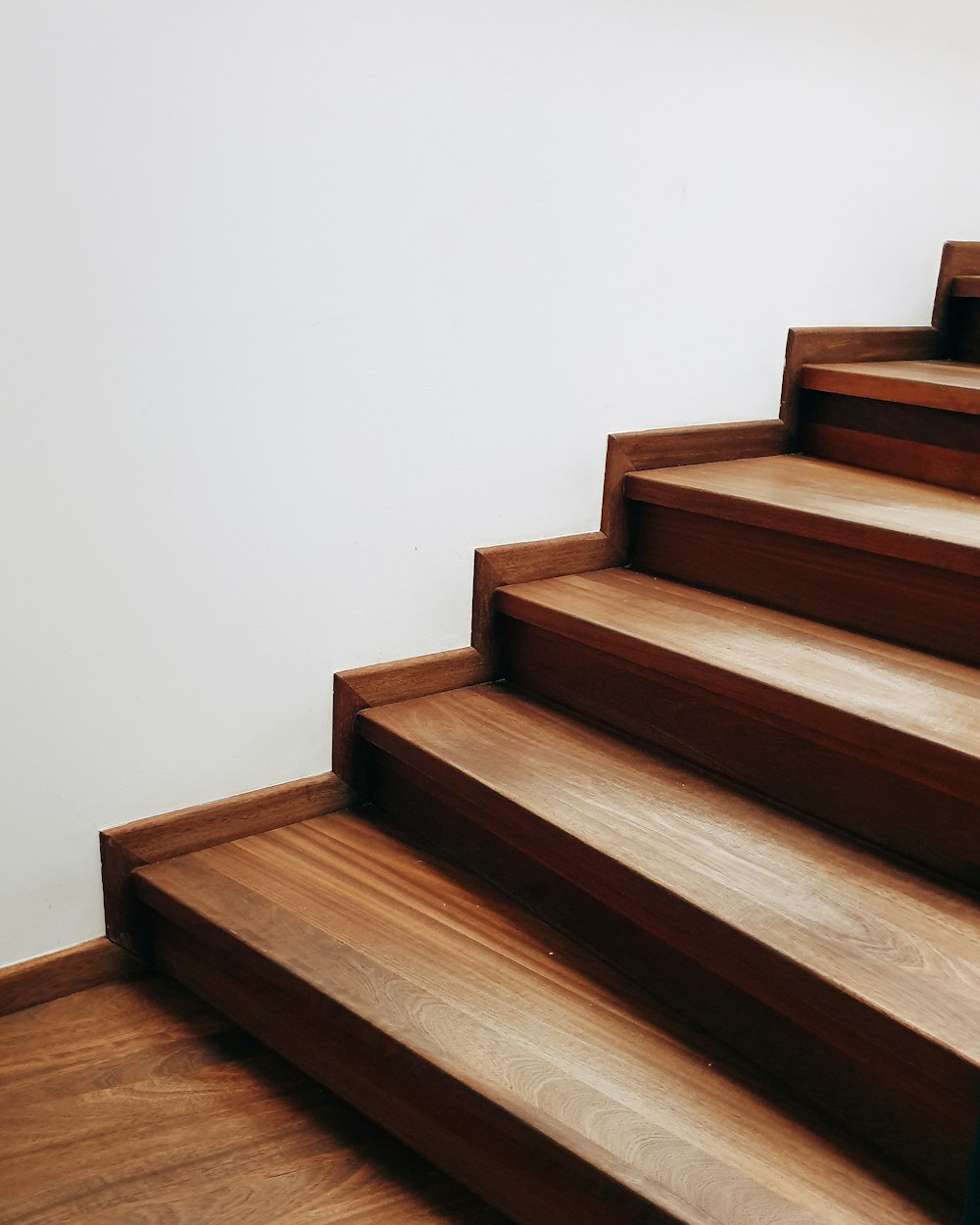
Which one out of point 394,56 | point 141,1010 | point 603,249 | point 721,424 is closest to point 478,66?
point 394,56

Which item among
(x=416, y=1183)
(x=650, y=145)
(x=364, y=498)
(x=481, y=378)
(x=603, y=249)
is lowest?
(x=416, y=1183)

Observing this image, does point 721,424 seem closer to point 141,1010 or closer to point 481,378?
point 481,378

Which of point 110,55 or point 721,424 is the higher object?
point 110,55

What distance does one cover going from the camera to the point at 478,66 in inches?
57.5

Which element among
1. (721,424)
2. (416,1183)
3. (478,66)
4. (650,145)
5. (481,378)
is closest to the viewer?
(416,1183)

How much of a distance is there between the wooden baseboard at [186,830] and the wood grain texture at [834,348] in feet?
3.17

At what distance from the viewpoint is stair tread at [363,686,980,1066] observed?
100cm

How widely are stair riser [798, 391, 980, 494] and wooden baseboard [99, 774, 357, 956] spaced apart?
37.4 inches

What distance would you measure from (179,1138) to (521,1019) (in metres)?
0.35

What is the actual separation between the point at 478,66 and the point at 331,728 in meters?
0.84

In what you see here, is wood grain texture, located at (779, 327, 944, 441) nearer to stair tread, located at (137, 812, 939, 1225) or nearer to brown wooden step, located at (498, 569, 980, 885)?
brown wooden step, located at (498, 569, 980, 885)

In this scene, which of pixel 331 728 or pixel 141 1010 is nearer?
pixel 141 1010

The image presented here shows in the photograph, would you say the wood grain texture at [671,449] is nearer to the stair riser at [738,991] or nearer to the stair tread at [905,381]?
the stair tread at [905,381]

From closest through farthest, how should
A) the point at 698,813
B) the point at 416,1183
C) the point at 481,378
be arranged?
1. the point at 416,1183
2. the point at 698,813
3. the point at 481,378
